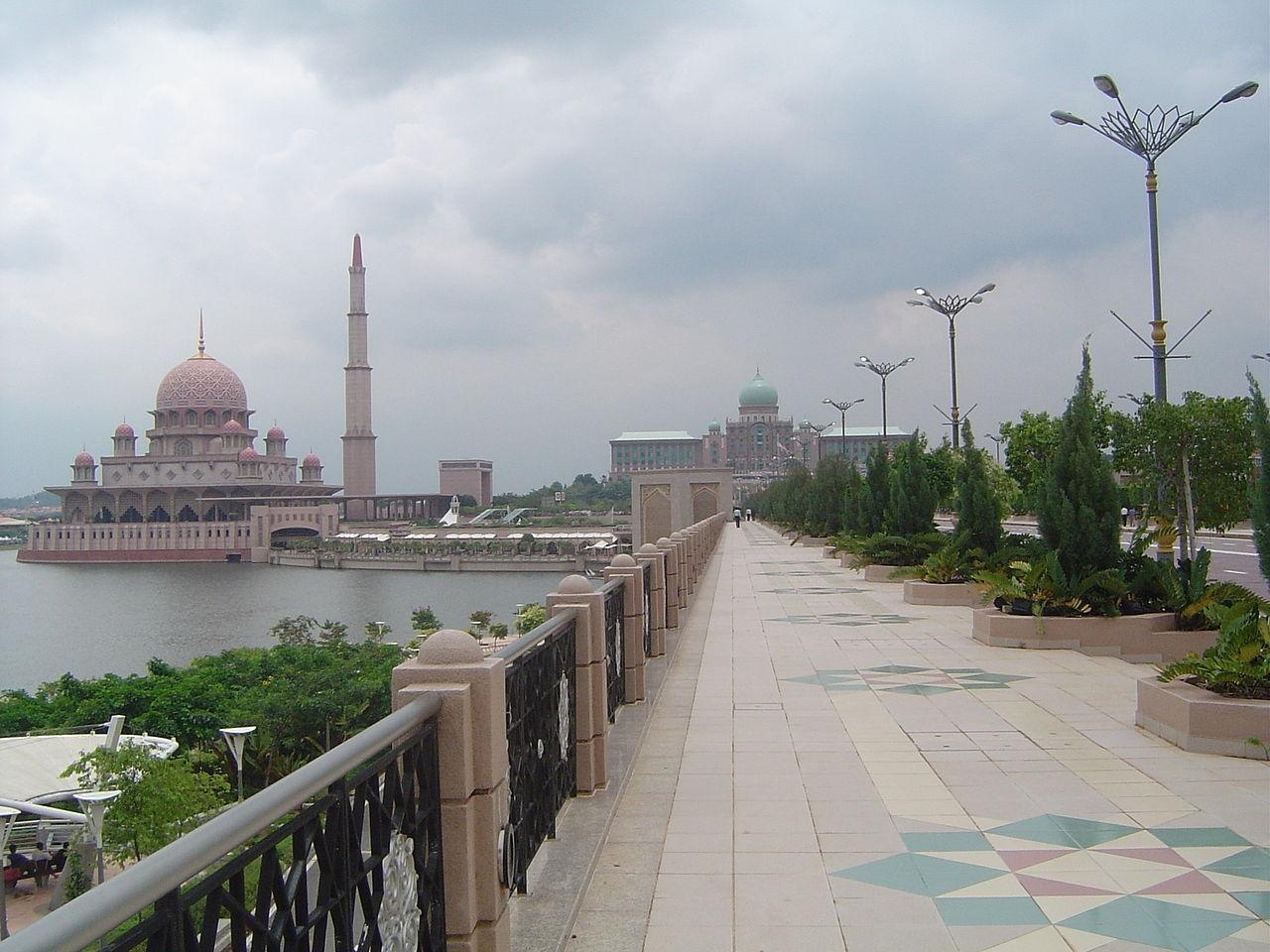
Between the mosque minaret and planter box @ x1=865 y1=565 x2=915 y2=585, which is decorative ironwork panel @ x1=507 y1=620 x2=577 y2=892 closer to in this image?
planter box @ x1=865 y1=565 x2=915 y2=585

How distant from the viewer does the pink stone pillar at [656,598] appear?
33.4 feet

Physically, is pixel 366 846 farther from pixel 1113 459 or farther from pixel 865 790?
pixel 1113 459

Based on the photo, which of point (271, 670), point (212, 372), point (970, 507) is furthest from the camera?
point (212, 372)

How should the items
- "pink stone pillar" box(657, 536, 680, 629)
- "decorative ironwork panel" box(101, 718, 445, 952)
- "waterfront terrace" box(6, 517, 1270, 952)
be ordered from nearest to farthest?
"decorative ironwork panel" box(101, 718, 445, 952) → "waterfront terrace" box(6, 517, 1270, 952) → "pink stone pillar" box(657, 536, 680, 629)

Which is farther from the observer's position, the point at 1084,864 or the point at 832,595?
the point at 832,595

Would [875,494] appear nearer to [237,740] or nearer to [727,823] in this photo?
[237,740]

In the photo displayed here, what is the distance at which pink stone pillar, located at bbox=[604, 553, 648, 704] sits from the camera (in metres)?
7.82

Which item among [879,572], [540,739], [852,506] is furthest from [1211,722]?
[852,506]

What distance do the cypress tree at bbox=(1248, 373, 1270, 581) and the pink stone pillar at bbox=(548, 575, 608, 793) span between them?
14.3 ft

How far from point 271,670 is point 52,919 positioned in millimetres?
19044

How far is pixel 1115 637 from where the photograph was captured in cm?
976

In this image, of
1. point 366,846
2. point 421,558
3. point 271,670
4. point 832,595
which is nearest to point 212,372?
point 421,558

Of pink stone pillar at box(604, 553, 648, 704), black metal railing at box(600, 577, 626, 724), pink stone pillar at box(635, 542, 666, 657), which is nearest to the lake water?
pink stone pillar at box(635, 542, 666, 657)

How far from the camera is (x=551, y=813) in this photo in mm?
4789
